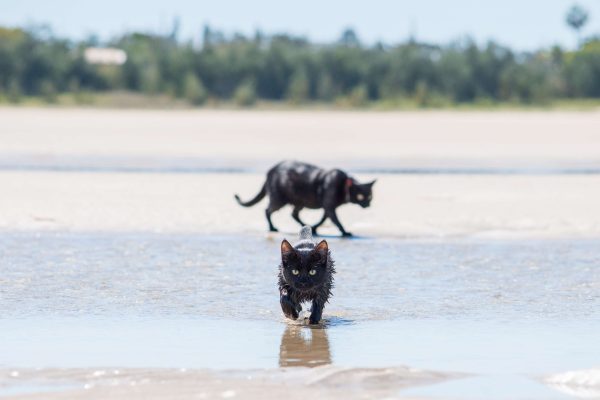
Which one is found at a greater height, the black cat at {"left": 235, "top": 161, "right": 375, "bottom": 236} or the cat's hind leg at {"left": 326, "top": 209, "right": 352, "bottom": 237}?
the black cat at {"left": 235, "top": 161, "right": 375, "bottom": 236}

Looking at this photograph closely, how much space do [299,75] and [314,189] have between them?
167ft

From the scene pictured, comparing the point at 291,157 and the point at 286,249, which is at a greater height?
the point at 286,249

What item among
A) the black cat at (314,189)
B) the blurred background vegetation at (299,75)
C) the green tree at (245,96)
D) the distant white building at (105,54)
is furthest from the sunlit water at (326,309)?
the distant white building at (105,54)

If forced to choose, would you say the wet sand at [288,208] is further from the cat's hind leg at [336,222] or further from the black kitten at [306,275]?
the black kitten at [306,275]

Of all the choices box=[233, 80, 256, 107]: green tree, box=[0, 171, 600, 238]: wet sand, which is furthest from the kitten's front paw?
box=[233, 80, 256, 107]: green tree

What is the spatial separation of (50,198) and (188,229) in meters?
3.73

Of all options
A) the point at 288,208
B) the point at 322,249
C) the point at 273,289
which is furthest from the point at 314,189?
the point at 322,249

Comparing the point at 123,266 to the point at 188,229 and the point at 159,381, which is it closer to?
the point at 188,229

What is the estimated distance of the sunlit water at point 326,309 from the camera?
777 cm

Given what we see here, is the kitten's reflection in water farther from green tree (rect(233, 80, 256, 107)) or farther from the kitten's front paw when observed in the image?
green tree (rect(233, 80, 256, 107))

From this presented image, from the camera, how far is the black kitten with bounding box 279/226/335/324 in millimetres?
8750

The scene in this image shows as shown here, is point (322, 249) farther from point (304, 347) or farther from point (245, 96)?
point (245, 96)

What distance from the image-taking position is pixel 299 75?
6562cm

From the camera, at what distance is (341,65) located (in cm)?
6744
